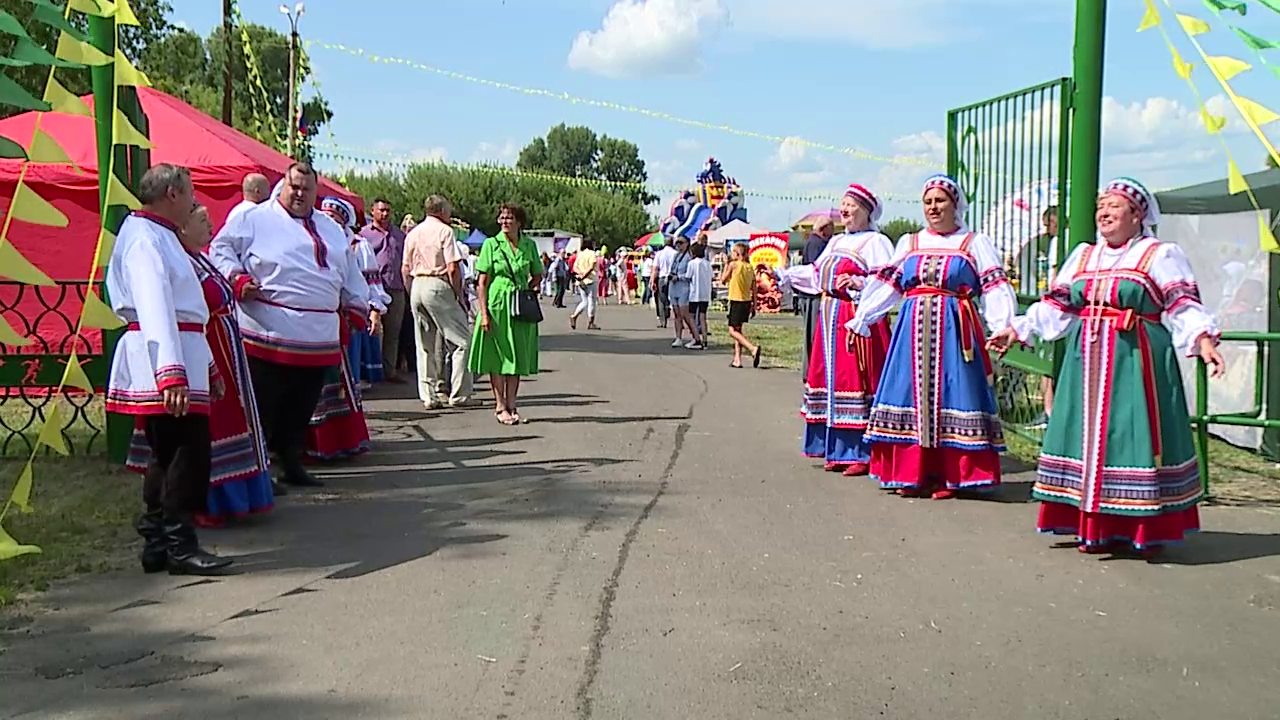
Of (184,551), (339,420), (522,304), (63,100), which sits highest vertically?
(63,100)

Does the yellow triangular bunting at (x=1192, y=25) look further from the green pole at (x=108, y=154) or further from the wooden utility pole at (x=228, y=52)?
the wooden utility pole at (x=228, y=52)

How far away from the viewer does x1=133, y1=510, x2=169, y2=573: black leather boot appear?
18.0ft

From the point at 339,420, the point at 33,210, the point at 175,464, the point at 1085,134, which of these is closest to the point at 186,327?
the point at 175,464

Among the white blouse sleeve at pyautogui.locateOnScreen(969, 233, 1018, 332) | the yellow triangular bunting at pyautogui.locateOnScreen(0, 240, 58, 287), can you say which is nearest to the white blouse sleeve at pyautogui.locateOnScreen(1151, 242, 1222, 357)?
the white blouse sleeve at pyautogui.locateOnScreen(969, 233, 1018, 332)

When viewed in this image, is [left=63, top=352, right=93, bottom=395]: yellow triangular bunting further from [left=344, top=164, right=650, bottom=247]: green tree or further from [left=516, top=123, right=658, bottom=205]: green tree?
[left=516, top=123, right=658, bottom=205]: green tree

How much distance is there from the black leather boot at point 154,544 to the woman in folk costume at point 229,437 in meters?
0.62

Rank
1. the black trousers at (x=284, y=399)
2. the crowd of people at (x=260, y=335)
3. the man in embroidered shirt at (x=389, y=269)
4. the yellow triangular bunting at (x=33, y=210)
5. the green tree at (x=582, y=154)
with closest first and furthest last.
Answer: the yellow triangular bunting at (x=33, y=210)
the crowd of people at (x=260, y=335)
the black trousers at (x=284, y=399)
the man in embroidered shirt at (x=389, y=269)
the green tree at (x=582, y=154)

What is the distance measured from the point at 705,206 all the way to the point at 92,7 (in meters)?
30.9

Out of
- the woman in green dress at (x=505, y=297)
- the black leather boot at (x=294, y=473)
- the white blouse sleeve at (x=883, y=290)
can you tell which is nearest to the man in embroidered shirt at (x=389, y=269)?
the woman in green dress at (x=505, y=297)

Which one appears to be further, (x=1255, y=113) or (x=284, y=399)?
(x=284, y=399)

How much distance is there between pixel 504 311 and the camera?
33.0ft

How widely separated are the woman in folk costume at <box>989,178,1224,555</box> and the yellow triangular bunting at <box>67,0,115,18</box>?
4419mm

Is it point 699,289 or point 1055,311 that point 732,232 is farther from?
point 1055,311

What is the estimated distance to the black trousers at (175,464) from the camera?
540 centimetres
